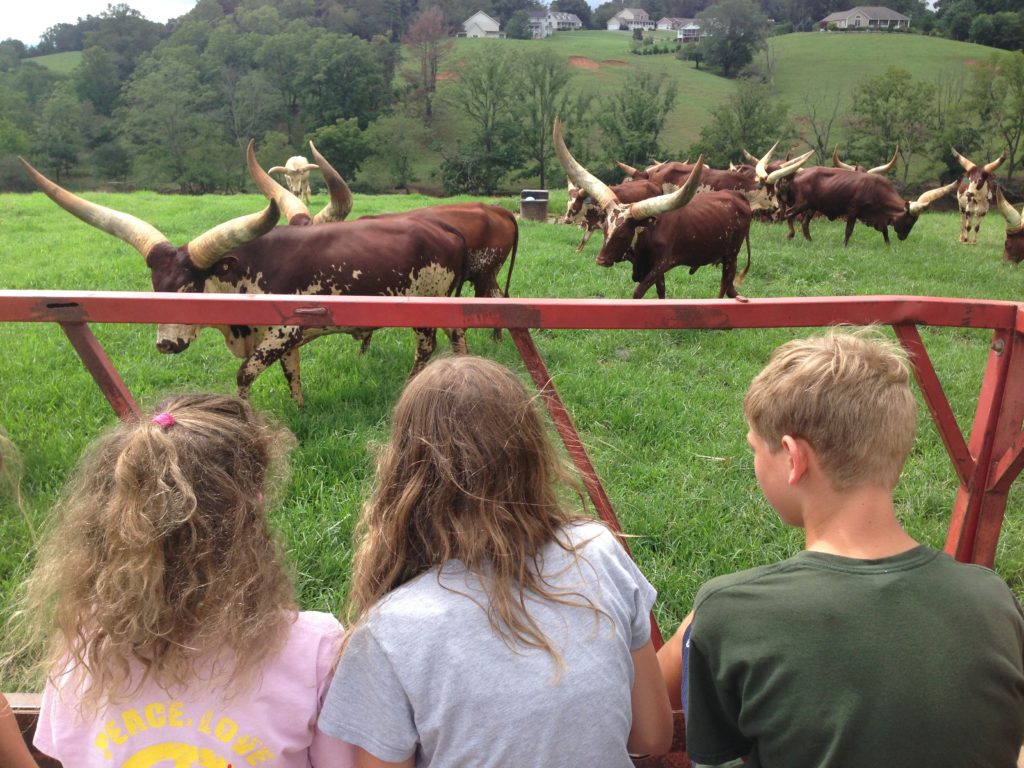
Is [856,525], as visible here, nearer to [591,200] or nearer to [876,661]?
[876,661]

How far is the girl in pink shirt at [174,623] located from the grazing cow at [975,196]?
1520 cm

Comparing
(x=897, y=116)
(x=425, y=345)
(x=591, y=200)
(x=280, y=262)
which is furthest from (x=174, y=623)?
(x=897, y=116)

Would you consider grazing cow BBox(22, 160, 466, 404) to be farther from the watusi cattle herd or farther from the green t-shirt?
the green t-shirt

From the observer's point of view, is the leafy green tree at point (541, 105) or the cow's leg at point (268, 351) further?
the leafy green tree at point (541, 105)

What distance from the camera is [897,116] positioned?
3906 centimetres

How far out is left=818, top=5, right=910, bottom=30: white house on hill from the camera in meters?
92.5

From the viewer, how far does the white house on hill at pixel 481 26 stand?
9785 centimetres

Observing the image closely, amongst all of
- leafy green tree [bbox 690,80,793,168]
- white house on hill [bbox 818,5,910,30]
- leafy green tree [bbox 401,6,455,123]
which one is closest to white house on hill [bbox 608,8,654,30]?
white house on hill [bbox 818,5,910,30]

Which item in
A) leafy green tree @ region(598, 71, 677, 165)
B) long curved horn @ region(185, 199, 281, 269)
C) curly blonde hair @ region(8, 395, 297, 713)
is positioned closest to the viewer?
curly blonde hair @ region(8, 395, 297, 713)

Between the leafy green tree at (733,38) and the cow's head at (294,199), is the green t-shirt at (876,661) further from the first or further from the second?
the leafy green tree at (733,38)

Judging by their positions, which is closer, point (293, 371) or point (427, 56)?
point (293, 371)

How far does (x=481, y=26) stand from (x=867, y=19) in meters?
47.2

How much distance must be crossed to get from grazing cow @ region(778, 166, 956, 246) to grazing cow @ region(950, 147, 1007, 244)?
507mm

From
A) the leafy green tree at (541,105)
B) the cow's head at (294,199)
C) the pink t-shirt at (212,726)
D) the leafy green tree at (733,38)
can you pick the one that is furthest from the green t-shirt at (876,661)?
the leafy green tree at (733,38)
